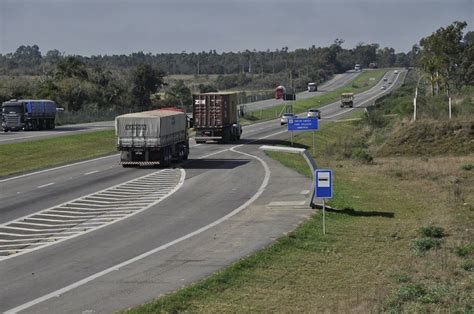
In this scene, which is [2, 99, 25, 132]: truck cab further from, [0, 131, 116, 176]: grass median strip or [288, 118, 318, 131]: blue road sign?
[288, 118, 318, 131]: blue road sign

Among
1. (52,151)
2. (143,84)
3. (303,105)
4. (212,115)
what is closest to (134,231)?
(52,151)

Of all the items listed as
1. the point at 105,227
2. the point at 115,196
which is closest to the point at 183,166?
the point at 115,196

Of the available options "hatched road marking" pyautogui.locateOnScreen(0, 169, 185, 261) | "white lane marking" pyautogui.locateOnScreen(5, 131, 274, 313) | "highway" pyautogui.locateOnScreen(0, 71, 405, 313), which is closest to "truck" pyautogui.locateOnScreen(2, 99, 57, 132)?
"highway" pyautogui.locateOnScreen(0, 71, 405, 313)

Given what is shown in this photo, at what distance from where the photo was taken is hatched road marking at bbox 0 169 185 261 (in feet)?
75.3

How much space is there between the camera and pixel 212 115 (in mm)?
60062

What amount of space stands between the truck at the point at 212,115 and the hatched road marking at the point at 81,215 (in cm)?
2205

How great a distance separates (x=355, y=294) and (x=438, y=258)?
4663mm

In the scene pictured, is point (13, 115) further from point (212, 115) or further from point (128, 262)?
point (128, 262)

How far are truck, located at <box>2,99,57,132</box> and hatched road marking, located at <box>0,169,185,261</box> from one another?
34377 millimetres

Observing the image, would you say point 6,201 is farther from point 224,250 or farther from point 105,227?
point 224,250

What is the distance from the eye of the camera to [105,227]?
25.1 m

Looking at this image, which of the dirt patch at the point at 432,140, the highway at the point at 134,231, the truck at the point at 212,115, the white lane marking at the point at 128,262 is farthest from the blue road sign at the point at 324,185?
the truck at the point at 212,115

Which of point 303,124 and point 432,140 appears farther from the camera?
point 432,140

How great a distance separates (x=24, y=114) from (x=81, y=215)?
44177mm
